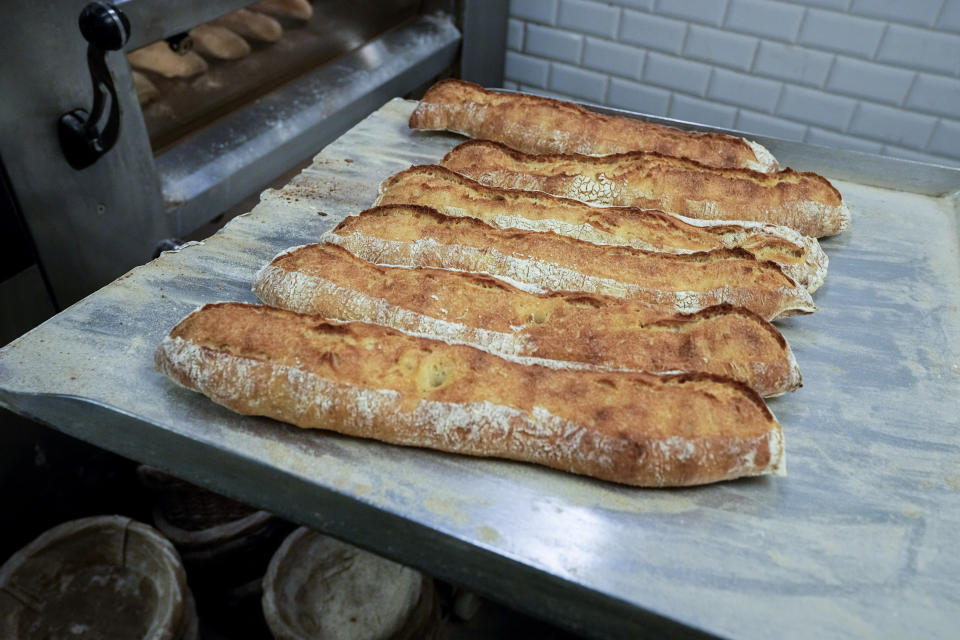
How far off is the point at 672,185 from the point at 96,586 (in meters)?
1.99

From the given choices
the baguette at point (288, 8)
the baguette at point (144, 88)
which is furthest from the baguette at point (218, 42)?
the baguette at point (144, 88)

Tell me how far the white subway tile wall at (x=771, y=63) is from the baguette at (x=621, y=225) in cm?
157

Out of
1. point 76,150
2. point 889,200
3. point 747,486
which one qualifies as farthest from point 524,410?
point 889,200

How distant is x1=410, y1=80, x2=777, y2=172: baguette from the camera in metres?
2.11

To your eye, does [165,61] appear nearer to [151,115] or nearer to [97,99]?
[151,115]

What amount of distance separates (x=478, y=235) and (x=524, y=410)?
569mm

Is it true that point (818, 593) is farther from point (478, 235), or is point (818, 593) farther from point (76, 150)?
point (76, 150)

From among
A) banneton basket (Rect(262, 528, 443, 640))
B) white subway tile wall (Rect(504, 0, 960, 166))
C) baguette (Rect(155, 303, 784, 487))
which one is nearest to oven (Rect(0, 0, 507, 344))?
baguette (Rect(155, 303, 784, 487))

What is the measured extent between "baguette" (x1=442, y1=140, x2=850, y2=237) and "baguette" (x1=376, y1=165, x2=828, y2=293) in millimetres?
92

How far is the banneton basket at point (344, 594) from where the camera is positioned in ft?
6.63

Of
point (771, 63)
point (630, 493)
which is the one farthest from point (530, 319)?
point (771, 63)

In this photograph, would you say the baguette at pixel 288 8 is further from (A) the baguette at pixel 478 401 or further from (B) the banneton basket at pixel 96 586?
(B) the banneton basket at pixel 96 586

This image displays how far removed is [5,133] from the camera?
1531 mm

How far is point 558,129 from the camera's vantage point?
215 cm
